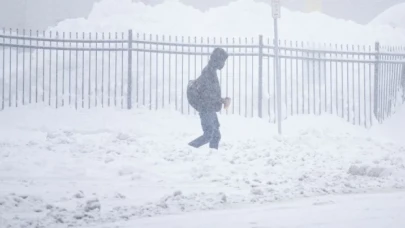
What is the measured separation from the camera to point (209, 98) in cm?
1011

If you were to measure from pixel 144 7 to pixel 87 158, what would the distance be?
50.2 ft

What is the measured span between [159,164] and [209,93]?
186 centimetres

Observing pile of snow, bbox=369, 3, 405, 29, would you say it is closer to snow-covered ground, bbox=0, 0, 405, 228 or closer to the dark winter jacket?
snow-covered ground, bbox=0, 0, 405, 228

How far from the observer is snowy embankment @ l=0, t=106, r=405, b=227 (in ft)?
19.3

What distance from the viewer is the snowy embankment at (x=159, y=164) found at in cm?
589

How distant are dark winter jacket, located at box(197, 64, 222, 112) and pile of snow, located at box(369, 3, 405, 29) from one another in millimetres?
15912

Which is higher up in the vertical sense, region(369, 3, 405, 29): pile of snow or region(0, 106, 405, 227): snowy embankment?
region(369, 3, 405, 29): pile of snow

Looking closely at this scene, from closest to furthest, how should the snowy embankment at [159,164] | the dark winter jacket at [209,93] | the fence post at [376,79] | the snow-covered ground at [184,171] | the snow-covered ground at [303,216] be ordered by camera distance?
the snow-covered ground at [303,216] → the snow-covered ground at [184,171] → the snowy embankment at [159,164] → the dark winter jacket at [209,93] → the fence post at [376,79]

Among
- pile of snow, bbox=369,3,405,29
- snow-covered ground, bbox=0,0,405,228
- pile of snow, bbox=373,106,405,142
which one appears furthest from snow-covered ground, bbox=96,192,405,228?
pile of snow, bbox=369,3,405,29

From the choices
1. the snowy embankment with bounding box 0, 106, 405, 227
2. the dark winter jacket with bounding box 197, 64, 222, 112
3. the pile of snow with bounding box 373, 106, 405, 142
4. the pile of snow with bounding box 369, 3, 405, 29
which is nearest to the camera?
the snowy embankment with bounding box 0, 106, 405, 227

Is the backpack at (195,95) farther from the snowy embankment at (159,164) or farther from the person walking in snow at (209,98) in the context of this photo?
the snowy embankment at (159,164)

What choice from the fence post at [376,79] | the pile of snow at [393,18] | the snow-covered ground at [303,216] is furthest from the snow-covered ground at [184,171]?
the pile of snow at [393,18]

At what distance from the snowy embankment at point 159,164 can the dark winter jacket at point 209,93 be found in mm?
838

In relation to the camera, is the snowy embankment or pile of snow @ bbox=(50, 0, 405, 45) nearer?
the snowy embankment
